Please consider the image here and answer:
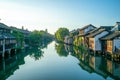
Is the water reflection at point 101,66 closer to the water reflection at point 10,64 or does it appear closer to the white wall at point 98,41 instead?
the white wall at point 98,41

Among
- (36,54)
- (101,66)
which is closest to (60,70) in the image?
(101,66)

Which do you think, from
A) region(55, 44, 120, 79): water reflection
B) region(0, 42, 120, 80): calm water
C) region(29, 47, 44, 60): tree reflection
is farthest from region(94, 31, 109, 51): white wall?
region(29, 47, 44, 60): tree reflection

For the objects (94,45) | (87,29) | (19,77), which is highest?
(87,29)

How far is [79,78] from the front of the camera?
2592cm

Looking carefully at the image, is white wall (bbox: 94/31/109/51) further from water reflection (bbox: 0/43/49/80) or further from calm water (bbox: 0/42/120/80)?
water reflection (bbox: 0/43/49/80)

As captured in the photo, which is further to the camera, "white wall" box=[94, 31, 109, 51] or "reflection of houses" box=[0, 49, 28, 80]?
"white wall" box=[94, 31, 109, 51]

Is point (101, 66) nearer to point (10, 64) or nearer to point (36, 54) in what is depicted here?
point (10, 64)

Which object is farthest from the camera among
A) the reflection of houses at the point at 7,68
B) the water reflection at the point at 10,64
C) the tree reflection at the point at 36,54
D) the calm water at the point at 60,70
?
the tree reflection at the point at 36,54

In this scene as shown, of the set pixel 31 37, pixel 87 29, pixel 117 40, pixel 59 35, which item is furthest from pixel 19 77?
pixel 59 35

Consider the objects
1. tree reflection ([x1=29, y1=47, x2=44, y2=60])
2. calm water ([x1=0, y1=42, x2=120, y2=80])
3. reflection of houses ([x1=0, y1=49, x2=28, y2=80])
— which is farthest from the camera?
tree reflection ([x1=29, y1=47, x2=44, y2=60])

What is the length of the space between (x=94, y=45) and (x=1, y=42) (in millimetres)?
23970

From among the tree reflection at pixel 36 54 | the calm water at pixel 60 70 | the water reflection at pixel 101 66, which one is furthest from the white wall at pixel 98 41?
the tree reflection at pixel 36 54

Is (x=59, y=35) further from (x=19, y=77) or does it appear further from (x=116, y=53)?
(x=19, y=77)

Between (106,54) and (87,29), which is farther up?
(87,29)
